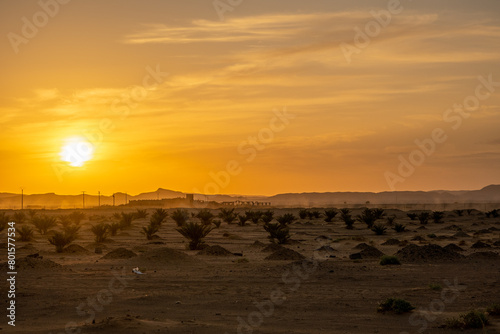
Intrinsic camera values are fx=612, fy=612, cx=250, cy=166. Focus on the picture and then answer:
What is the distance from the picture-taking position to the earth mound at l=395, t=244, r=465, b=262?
23.7m

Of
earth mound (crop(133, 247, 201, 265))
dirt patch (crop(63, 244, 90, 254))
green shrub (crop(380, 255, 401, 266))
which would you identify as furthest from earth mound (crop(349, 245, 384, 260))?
dirt patch (crop(63, 244, 90, 254))

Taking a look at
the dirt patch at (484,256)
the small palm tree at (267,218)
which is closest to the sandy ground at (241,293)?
the dirt patch at (484,256)

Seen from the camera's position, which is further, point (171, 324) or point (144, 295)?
point (144, 295)

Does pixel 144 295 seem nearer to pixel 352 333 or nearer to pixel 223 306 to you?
pixel 223 306

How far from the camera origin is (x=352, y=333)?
11.5 metres

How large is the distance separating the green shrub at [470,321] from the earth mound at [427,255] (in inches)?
463

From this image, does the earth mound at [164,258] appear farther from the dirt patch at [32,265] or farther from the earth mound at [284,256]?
the dirt patch at [32,265]

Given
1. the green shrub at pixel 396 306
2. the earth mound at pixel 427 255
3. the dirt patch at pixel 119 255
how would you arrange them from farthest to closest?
the dirt patch at pixel 119 255 → the earth mound at pixel 427 255 → the green shrub at pixel 396 306

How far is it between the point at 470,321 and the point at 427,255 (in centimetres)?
1259

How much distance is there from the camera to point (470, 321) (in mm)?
11703

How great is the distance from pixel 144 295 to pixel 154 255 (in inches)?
332

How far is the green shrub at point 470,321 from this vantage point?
11695 millimetres

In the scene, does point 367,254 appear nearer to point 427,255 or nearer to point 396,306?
point 427,255

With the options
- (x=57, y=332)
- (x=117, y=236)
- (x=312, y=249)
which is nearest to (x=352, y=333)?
(x=57, y=332)
